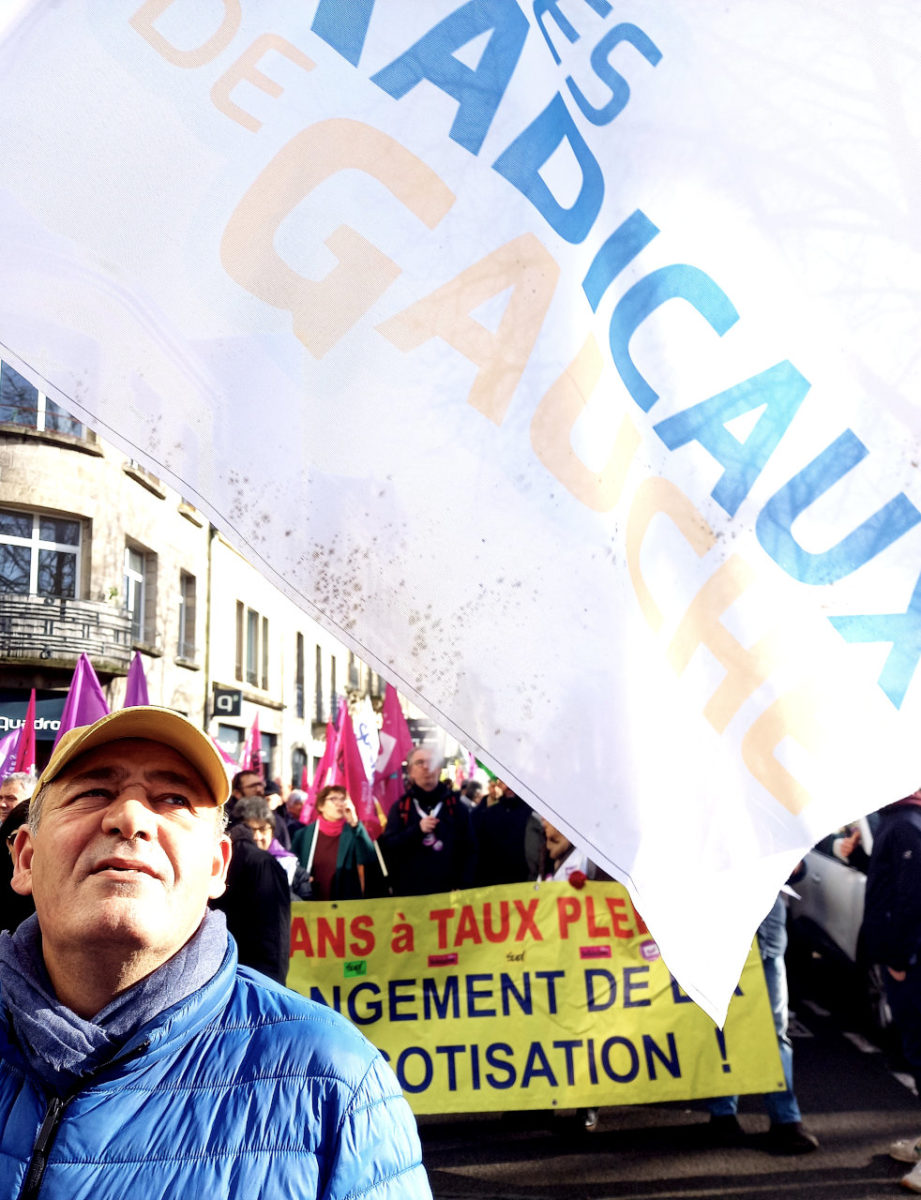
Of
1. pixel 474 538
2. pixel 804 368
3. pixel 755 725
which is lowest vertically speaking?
pixel 755 725

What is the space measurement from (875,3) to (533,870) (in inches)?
237

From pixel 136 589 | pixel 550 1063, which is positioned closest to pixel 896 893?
pixel 550 1063

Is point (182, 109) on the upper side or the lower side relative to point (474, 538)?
upper

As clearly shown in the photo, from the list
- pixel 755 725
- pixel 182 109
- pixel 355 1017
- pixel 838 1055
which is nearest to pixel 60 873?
pixel 755 725

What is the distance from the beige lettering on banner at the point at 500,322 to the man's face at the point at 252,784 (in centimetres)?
783

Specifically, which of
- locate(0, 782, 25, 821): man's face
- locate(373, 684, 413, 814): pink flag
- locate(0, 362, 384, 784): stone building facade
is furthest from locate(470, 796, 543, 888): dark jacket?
locate(0, 362, 384, 784): stone building facade

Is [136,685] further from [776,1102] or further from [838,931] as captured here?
[776,1102]

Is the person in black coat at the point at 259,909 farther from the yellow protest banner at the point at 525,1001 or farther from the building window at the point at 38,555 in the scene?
the building window at the point at 38,555

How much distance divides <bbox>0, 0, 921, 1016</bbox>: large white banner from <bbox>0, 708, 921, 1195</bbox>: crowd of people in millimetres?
345

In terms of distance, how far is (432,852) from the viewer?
6.89 m

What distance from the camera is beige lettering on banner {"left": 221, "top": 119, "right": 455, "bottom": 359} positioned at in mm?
1463

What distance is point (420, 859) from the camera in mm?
6887

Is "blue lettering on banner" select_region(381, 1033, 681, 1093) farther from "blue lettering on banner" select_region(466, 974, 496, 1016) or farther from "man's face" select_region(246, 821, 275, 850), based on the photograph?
"man's face" select_region(246, 821, 275, 850)

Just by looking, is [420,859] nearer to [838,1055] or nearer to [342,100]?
[838,1055]
